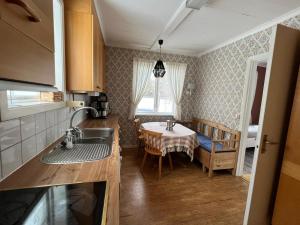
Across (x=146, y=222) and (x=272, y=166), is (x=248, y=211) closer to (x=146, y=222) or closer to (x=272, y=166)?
(x=272, y=166)

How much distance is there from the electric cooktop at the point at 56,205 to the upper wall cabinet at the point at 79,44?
1.13 metres

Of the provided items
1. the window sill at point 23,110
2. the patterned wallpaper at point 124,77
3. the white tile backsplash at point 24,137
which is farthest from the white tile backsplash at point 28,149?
the patterned wallpaper at point 124,77

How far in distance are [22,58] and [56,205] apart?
1.94 ft

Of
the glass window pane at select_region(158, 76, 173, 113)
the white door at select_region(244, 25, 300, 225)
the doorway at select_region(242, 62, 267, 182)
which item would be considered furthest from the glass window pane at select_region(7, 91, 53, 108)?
the glass window pane at select_region(158, 76, 173, 113)

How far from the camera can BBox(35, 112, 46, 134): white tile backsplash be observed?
1.04 m

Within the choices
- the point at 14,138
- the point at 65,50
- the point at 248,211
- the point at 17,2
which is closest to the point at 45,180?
the point at 14,138

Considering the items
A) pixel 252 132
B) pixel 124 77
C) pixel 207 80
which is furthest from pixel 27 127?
pixel 252 132

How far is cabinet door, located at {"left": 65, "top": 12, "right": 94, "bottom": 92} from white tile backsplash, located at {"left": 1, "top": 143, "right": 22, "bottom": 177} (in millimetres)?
920

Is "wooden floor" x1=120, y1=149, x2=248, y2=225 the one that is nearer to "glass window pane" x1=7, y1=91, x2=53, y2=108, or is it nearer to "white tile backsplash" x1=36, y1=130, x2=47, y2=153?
"white tile backsplash" x1=36, y1=130, x2=47, y2=153

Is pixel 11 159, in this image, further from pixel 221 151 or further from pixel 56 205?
pixel 221 151

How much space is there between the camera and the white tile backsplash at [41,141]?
1068 millimetres

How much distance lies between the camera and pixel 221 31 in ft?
8.63

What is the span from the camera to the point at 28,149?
0.96 metres

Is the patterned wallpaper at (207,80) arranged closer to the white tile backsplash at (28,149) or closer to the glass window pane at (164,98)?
the glass window pane at (164,98)
